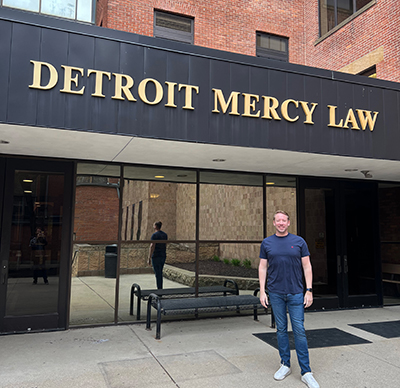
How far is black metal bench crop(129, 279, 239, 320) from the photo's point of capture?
6925mm

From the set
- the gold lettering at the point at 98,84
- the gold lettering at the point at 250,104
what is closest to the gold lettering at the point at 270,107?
the gold lettering at the point at 250,104

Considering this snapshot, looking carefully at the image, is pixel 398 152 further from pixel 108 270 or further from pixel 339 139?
pixel 108 270

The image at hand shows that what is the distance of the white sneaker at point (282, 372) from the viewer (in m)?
4.39

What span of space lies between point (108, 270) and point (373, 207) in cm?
621

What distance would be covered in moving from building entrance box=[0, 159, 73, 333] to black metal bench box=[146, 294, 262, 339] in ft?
5.18

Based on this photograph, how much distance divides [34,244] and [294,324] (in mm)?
4380

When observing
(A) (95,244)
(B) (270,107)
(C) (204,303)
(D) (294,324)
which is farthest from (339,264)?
(A) (95,244)

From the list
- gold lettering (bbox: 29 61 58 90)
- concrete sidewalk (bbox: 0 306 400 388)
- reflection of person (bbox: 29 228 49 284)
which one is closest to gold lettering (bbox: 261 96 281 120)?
gold lettering (bbox: 29 61 58 90)

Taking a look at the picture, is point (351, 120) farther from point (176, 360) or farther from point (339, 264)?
point (176, 360)

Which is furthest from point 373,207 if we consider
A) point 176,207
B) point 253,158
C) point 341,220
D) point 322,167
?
point 176,207

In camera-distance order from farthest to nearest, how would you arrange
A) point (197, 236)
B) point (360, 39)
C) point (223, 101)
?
point (360, 39), point (197, 236), point (223, 101)

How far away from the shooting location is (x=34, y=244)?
6.26m

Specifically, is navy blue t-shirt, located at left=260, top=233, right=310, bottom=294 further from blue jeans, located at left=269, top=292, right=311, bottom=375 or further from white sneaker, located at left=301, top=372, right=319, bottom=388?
white sneaker, located at left=301, top=372, right=319, bottom=388

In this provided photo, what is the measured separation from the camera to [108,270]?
679cm
